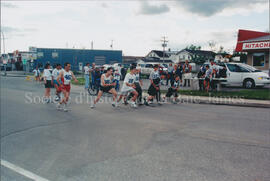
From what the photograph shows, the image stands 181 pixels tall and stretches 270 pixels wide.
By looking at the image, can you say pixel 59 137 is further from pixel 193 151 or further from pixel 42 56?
pixel 42 56

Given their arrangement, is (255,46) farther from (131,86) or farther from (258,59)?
(131,86)

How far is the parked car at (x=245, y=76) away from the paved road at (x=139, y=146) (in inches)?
326

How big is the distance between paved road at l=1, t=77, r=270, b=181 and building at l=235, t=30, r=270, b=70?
1596 cm

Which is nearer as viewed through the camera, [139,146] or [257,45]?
[139,146]

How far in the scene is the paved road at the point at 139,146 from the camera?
4.44 metres

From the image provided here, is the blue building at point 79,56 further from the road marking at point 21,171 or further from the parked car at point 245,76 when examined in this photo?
the road marking at point 21,171

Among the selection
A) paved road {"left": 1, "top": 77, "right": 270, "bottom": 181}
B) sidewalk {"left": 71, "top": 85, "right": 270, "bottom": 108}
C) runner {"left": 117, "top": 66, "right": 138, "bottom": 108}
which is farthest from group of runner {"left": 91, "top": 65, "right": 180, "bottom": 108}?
paved road {"left": 1, "top": 77, "right": 270, "bottom": 181}

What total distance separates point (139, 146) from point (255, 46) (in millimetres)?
21703

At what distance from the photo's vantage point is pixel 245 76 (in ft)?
57.9

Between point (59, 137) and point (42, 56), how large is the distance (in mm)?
58104

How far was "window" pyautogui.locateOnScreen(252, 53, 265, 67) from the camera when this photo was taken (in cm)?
2494

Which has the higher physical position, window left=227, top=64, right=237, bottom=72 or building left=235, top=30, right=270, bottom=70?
building left=235, top=30, right=270, bottom=70

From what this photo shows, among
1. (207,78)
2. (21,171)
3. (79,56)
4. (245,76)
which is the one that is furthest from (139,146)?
(79,56)

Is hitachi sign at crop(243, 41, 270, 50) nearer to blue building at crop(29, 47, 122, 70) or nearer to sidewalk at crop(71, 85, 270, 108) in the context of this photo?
sidewalk at crop(71, 85, 270, 108)
